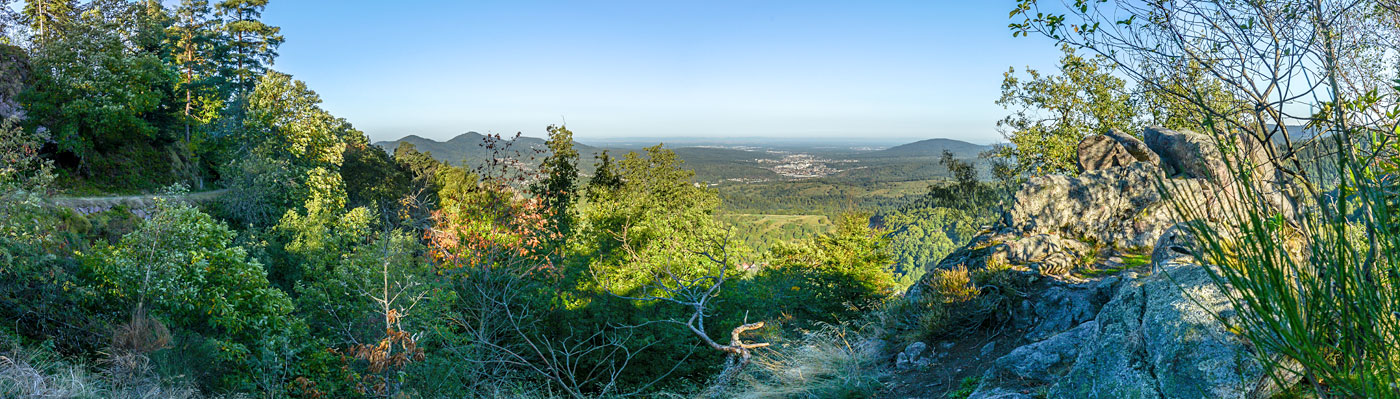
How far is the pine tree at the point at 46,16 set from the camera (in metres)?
21.8

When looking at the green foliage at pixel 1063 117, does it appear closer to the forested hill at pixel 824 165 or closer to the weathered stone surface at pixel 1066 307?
the weathered stone surface at pixel 1066 307

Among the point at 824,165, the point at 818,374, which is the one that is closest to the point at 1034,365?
the point at 818,374

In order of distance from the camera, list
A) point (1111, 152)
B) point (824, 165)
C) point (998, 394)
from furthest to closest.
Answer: point (824, 165)
point (1111, 152)
point (998, 394)

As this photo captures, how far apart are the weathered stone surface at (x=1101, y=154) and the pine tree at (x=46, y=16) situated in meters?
32.4

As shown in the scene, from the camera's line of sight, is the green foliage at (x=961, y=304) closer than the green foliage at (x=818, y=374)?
No

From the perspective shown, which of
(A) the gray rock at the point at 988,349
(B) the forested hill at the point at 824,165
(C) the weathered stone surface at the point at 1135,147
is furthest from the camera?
(B) the forested hill at the point at 824,165

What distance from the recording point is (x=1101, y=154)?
10.1m

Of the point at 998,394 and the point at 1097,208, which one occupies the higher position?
the point at 1097,208

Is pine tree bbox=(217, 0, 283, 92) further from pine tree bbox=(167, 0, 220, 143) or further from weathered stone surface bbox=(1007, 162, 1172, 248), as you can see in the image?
weathered stone surface bbox=(1007, 162, 1172, 248)

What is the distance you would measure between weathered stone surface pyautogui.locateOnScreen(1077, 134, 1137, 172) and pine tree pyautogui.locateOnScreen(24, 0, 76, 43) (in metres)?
32.4

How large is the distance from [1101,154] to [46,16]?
34227 mm

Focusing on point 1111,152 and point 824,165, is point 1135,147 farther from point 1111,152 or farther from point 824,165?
point 824,165

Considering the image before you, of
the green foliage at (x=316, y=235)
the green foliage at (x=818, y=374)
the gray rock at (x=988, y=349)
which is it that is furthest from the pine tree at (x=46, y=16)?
the gray rock at (x=988, y=349)

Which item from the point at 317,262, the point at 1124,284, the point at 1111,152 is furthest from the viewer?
the point at 317,262
